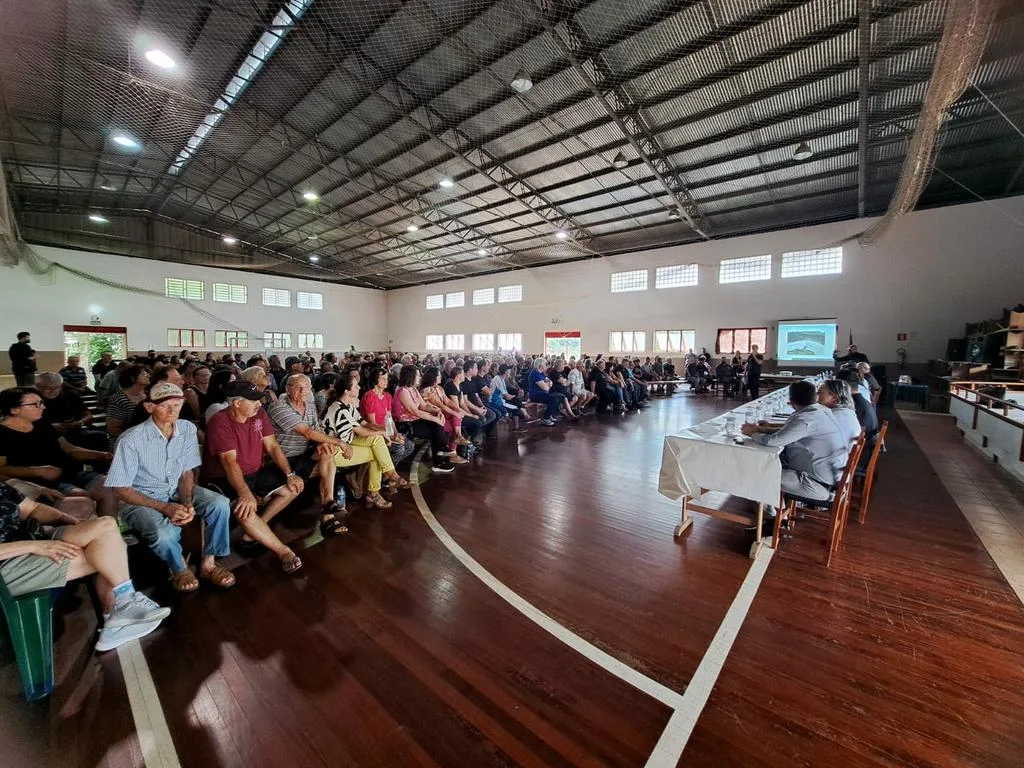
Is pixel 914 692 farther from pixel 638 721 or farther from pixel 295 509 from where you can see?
pixel 295 509

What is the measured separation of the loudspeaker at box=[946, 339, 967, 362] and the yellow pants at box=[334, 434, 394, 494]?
1337 cm

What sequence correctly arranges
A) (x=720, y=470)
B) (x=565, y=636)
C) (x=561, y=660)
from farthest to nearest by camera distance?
1. (x=720, y=470)
2. (x=565, y=636)
3. (x=561, y=660)

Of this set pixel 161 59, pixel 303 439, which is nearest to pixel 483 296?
pixel 161 59

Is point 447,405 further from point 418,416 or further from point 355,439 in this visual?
point 355,439

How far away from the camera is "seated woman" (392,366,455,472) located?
4.17 metres

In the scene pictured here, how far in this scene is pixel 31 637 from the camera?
4.84ft

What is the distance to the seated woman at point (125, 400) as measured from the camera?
10.5 ft

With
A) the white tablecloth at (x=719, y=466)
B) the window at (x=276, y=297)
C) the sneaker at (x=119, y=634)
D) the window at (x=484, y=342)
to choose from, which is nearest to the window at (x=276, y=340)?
the window at (x=276, y=297)

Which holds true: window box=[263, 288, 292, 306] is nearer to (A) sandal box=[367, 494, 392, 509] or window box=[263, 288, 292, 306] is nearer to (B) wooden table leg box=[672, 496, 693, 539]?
(A) sandal box=[367, 494, 392, 509]

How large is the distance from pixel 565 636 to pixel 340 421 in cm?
237

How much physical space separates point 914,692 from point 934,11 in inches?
308

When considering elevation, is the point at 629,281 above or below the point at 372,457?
above

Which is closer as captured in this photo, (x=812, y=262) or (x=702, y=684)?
(x=702, y=684)

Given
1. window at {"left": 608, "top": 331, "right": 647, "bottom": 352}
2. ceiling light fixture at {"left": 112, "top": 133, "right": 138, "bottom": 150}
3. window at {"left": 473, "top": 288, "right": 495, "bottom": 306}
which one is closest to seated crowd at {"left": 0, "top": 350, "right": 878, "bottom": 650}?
ceiling light fixture at {"left": 112, "top": 133, "right": 138, "bottom": 150}
